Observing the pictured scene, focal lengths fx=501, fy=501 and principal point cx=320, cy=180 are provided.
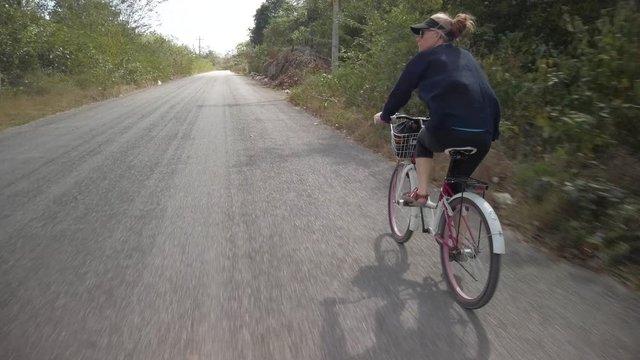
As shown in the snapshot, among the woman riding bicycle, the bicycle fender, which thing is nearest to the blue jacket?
the woman riding bicycle

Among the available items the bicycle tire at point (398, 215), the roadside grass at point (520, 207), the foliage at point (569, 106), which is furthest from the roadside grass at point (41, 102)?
the bicycle tire at point (398, 215)

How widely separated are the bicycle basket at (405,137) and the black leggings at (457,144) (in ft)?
1.08

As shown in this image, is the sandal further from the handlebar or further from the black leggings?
the handlebar

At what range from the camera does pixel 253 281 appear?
3.70 metres

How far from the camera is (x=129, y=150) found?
29.6 ft

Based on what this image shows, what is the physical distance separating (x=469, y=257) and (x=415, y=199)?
71 centimetres

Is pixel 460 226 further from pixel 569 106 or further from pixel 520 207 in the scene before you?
pixel 569 106

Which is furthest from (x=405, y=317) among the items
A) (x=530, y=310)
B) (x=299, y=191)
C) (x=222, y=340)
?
(x=299, y=191)

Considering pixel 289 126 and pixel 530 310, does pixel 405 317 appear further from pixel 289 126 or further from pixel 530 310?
pixel 289 126

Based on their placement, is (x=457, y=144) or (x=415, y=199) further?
(x=415, y=199)

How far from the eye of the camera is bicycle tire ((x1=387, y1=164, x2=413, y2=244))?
14.0 ft

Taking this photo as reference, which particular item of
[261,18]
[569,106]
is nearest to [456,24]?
[569,106]

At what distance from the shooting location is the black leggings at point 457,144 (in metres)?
3.22

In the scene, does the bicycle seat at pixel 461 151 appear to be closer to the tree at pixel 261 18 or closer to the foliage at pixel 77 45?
the foliage at pixel 77 45
